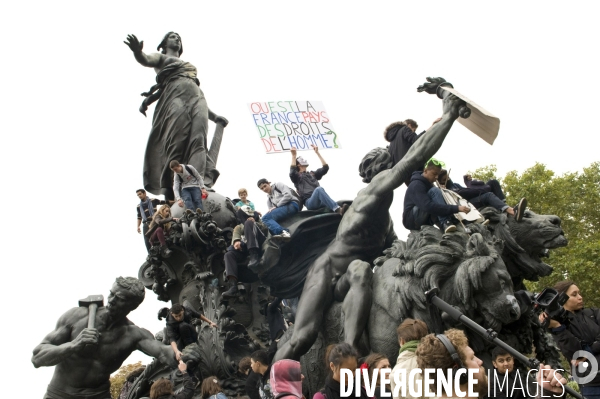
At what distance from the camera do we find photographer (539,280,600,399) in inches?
245

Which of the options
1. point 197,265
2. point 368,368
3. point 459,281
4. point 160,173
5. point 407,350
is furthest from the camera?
point 160,173

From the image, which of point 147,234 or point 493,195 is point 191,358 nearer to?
point 147,234

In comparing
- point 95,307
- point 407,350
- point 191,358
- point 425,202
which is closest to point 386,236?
point 425,202

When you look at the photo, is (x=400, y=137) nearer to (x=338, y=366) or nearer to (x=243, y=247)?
(x=243, y=247)

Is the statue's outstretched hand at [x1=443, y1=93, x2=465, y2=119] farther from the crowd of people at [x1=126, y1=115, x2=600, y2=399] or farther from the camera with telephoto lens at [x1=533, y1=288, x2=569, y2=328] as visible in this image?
the camera with telephoto lens at [x1=533, y1=288, x2=569, y2=328]

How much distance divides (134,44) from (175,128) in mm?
1321

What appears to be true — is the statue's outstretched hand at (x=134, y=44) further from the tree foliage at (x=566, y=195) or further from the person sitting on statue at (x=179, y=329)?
the tree foliage at (x=566, y=195)

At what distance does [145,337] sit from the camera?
8.09 meters

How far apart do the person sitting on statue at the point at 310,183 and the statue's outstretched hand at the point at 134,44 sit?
303 centimetres

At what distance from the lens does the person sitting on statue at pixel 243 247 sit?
9016mm

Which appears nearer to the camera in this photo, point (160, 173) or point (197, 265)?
point (197, 265)

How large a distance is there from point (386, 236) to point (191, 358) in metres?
2.46

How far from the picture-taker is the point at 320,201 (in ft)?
30.4

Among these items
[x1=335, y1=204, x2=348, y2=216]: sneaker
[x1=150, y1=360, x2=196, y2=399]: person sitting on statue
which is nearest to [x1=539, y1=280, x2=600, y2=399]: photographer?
[x1=335, y1=204, x2=348, y2=216]: sneaker
